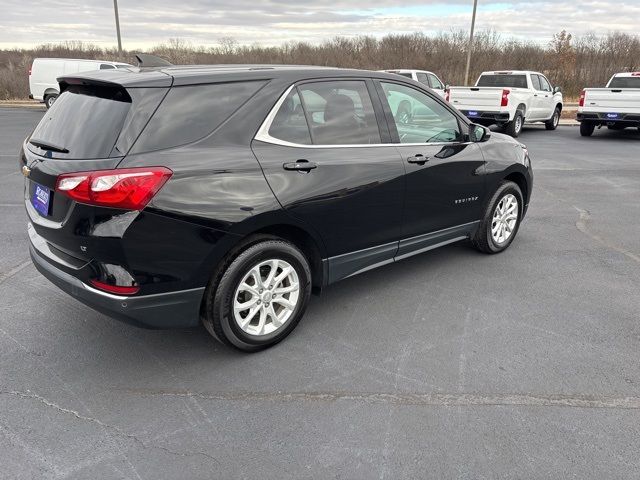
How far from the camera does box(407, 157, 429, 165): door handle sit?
3998 millimetres

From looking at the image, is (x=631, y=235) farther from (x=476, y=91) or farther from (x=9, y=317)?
(x=476, y=91)

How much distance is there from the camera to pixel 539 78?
672 inches

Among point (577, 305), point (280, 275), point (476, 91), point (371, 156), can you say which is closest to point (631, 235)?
point (577, 305)

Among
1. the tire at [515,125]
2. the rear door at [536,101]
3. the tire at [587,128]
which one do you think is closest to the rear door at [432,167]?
the tire at [515,125]

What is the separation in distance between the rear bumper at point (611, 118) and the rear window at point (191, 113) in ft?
48.7

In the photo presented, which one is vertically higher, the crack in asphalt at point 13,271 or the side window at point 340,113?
the side window at point 340,113

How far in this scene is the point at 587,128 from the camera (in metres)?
16.1

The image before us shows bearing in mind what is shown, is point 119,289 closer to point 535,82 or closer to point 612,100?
point 612,100

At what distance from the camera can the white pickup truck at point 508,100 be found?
14.8 m

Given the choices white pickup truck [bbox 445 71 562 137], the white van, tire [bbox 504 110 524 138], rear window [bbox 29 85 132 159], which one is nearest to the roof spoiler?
rear window [bbox 29 85 132 159]

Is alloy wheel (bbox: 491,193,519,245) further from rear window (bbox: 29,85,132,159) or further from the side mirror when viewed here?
rear window (bbox: 29,85,132,159)

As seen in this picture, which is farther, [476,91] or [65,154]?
[476,91]

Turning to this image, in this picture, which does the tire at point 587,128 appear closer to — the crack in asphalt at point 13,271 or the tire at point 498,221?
the tire at point 498,221

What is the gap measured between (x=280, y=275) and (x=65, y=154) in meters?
1.43
